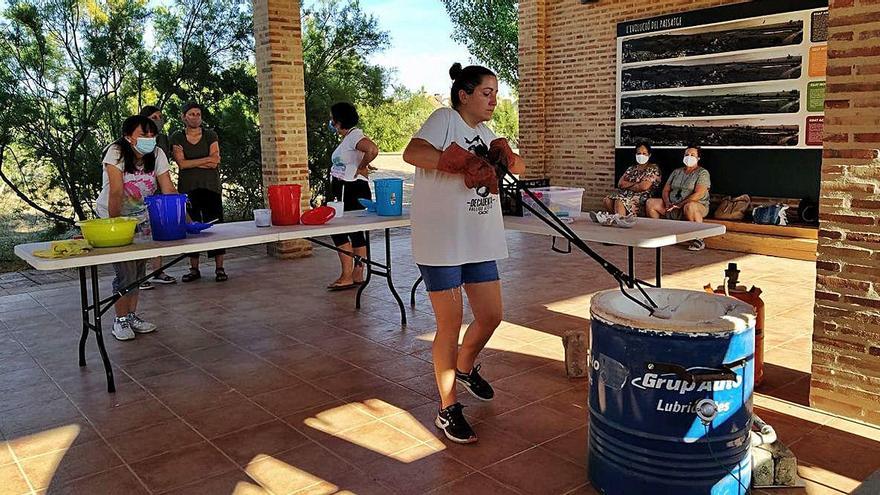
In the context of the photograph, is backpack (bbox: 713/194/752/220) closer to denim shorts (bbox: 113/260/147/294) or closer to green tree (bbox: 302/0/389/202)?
green tree (bbox: 302/0/389/202)

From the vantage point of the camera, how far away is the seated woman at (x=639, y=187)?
8.82 m

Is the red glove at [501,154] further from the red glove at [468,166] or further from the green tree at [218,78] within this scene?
the green tree at [218,78]

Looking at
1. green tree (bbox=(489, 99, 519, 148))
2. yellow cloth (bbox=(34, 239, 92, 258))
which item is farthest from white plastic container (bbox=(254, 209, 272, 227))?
green tree (bbox=(489, 99, 519, 148))

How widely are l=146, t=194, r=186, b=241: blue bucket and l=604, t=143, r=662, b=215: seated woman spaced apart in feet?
19.0

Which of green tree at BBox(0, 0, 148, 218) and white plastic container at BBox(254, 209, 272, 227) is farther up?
green tree at BBox(0, 0, 148, 218)

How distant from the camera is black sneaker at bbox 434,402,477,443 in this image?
333 centimetres

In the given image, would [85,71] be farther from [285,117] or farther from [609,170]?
[609,170]

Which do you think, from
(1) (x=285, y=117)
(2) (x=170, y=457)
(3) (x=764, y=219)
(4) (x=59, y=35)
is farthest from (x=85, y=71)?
(3) (x=764, y=219)

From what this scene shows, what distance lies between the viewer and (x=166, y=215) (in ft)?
13.8

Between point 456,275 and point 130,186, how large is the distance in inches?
103

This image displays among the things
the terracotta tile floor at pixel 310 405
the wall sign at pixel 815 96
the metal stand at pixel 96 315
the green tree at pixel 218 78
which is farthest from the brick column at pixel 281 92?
the wall sign at pixel 815 96

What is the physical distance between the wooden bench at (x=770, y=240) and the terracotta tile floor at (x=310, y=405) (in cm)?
140

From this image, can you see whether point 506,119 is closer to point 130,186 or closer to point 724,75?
point 724,75

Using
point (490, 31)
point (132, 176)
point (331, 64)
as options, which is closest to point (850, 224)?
point (132, 176)
